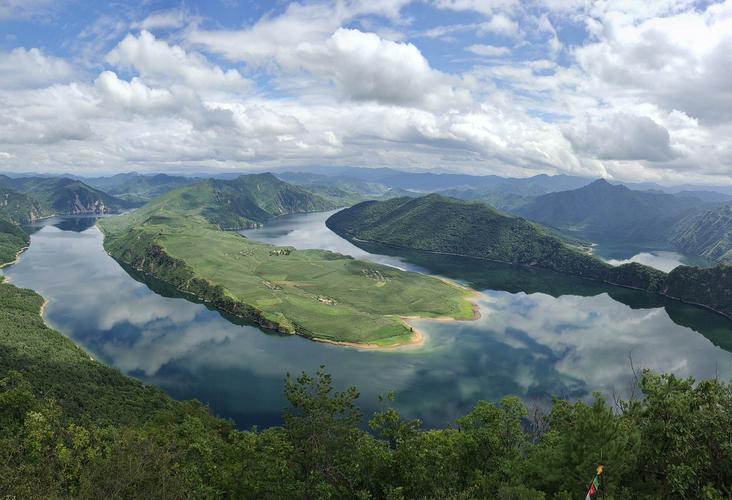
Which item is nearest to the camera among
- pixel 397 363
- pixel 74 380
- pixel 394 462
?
pixel 394 462

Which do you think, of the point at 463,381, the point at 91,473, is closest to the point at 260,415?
the point at 463,381

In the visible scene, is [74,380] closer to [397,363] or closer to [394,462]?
[397,363]

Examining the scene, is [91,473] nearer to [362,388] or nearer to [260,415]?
[260,415]

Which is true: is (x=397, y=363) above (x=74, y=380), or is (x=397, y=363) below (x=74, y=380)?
below

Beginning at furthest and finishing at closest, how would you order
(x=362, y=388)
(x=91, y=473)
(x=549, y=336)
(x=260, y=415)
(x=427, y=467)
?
(x=549, y=336)
(x=362, y=388)
(x=260, y=415)
(x=427, y=467)
(x=91, y=473)

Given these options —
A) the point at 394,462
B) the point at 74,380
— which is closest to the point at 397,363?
the point at 74,380

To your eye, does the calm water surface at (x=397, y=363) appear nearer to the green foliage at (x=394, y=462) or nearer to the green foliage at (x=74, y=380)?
the green foliage at (x=74, y=380)

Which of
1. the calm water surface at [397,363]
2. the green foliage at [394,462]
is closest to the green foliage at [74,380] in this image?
the calm water surface at [397,363]

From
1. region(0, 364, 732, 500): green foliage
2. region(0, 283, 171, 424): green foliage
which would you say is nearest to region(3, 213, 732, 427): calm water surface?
region(0, 283, 171, 424): green foliage

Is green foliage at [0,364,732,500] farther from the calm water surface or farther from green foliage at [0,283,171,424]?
the calm water surface

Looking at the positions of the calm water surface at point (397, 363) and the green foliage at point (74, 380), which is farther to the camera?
the calm water surface at point (397, 363)

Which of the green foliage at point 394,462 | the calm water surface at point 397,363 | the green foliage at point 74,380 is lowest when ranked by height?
the calm water surface at point 397,363
